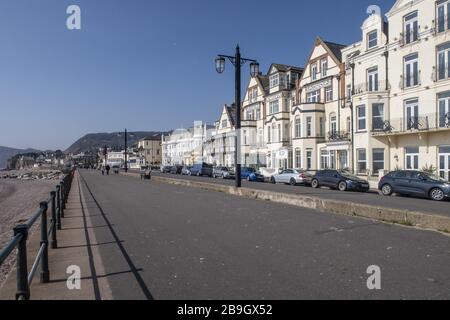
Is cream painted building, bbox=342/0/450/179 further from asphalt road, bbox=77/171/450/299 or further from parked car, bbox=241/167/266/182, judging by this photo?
asphalt road, bbox=77/171/450/299

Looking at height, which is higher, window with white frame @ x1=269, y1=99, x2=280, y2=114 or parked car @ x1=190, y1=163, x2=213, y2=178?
window with white frame @ x1=269, y1=99, x2=280, y2=114

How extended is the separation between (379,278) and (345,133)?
31.7 m

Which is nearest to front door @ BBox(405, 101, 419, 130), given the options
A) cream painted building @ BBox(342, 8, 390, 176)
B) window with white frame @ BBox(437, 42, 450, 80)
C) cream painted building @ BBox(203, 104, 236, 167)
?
cream painted building @ BBox(342, 8, 390, 176)

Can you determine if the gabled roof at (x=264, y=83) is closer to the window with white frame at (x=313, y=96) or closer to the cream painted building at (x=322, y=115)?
the cream painted building at (x=322, y=115)

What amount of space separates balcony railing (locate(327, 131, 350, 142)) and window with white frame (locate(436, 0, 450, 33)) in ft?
38.7

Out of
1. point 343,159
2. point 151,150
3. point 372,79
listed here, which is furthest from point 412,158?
point 151,150

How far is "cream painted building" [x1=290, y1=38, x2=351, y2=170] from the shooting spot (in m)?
36.2

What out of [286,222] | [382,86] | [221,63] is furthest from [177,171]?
[286,222]

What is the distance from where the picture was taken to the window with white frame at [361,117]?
3173 centimetres

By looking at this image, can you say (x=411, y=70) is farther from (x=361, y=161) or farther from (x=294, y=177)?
(x=294, y=177)

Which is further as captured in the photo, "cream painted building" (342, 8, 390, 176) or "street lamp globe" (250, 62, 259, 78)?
"cream painted building" (342, 8, 390, 176)

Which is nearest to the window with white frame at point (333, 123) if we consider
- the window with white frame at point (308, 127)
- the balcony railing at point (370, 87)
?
the window with white frame at point (308, 127)
